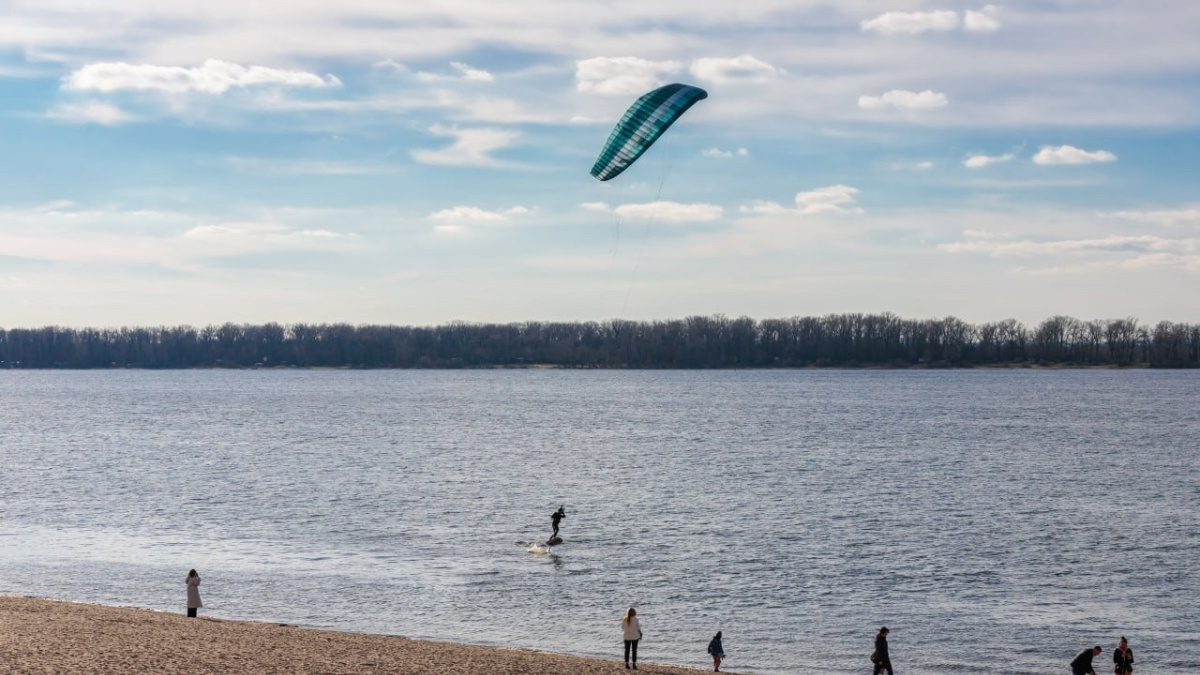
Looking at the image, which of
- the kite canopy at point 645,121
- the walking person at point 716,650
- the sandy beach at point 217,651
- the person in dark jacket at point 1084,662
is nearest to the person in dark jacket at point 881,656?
the walking person at point 716,650

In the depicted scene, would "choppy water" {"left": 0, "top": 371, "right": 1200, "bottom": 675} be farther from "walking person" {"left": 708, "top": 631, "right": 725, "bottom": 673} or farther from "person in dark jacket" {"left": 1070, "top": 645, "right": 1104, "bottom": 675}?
"person in dark jacket" {"left": 1070, "top": 645, "right": 1104, "bottom": 675}

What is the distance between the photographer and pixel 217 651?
72.6ft

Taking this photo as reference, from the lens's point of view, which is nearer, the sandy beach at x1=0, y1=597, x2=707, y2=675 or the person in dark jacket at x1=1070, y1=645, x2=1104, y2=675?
the sandy beach at x1=0, y1=597, x2=707, y2=675

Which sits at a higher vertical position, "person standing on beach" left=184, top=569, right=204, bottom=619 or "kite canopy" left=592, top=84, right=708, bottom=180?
"kite canopy" left=592, top=84, right=708, bottom=180

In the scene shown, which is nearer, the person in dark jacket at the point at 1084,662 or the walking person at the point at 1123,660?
the person in dark jacket at the point at 1084,662

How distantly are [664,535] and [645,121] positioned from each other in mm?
15218

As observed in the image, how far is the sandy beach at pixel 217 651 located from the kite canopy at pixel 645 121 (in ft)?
43.0

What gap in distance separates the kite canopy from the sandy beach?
→ 43.0 ft

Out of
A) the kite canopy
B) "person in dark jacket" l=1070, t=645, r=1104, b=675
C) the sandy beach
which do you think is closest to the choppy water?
"person in dark jacket" l=1070, t=645, r=1104, b=675

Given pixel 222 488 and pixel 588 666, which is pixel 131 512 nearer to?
pixel 222 488

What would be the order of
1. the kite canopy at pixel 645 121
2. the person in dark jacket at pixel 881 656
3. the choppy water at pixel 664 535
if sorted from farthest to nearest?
the kite canopy at pixel 645 121
the choppy water at pixel 664 535
the person in dark jacket at pixel 881 656

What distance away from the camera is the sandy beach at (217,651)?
2059 cm

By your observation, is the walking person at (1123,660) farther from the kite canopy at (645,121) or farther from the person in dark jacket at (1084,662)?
the kite canopy at (645,121)

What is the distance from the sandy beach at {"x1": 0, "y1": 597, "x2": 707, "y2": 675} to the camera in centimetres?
2059
